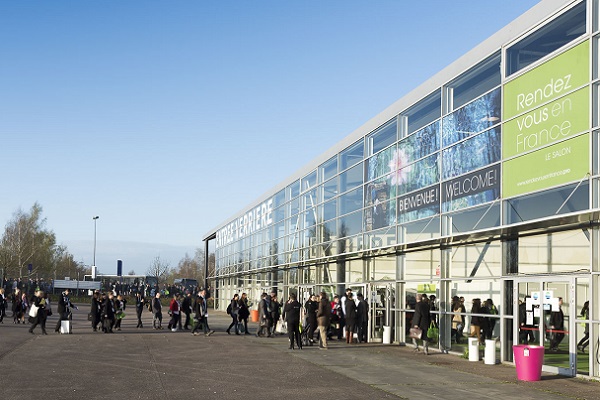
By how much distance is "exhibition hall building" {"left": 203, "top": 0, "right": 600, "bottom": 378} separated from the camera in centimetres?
1705

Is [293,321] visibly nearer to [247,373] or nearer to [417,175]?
[417,175]

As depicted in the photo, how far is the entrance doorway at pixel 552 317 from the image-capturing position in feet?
57.6

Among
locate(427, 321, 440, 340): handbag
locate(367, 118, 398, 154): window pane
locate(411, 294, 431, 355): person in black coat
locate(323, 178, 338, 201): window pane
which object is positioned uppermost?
locate(367, 118, 398, 154): window pane

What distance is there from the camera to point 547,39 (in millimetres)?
18188

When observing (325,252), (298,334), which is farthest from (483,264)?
(325,252)

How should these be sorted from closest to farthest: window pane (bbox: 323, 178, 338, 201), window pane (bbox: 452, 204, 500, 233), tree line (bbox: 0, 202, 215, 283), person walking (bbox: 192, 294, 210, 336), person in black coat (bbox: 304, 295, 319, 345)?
window pane (bbox: 452, 204, 500, 233) → person in black coat (bbox: 304, 295, 319, 345) → person walking (bbox: 192, 294, 210, 336) → window pane (bbox: 323, 178, 338, 201) → tree line (bbox: 0, 202, 215, 283)

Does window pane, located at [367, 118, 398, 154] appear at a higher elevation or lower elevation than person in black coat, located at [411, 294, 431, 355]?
higher

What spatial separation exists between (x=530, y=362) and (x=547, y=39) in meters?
7.27

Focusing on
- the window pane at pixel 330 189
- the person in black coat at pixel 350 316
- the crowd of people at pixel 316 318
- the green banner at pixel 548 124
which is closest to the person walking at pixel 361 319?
the crowd of people at pixel 316 318

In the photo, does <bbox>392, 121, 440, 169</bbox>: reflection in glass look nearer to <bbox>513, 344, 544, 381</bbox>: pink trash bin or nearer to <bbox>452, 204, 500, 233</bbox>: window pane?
<bbox>452, 204, 500, 233</bbox>: window pane

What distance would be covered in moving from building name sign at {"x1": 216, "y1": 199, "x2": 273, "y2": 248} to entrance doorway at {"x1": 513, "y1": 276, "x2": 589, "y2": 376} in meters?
30.0

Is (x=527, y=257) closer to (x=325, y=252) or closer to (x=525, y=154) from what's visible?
(x=525, y=154)

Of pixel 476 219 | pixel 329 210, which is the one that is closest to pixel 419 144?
pixel 476 219

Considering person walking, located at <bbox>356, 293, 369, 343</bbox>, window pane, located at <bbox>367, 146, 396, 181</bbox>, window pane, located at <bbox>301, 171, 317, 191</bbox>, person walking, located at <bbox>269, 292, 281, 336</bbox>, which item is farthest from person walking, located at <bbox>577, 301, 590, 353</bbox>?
window pane, located at <bbox>301, 171, 317, 191</bbox>
